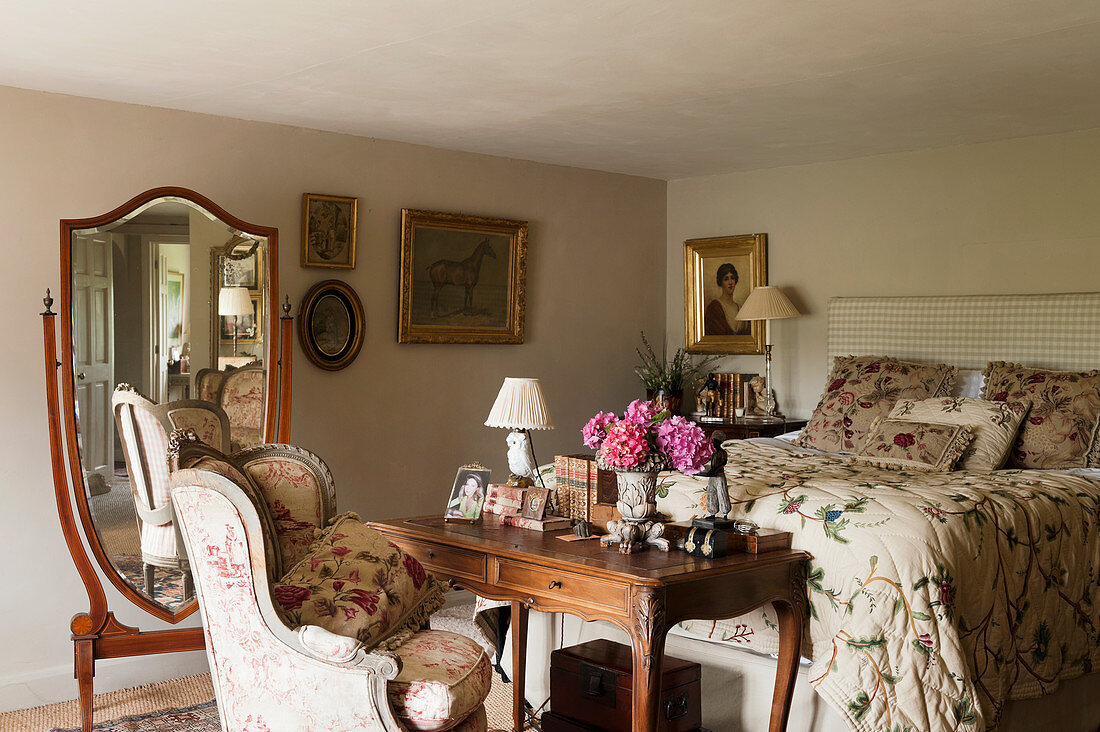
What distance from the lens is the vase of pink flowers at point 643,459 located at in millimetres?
2885

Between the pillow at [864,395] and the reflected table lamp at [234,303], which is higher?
the reflected table lamp at [234,303]

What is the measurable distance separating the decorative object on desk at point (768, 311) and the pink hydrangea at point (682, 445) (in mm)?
3000

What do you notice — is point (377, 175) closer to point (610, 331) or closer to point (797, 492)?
point (610, 331)

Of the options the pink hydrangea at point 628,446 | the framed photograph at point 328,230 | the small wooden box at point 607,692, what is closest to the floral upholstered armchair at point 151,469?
the framed photograph at point 328,230

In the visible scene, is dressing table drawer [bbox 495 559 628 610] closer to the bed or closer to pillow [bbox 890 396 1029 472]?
the bed

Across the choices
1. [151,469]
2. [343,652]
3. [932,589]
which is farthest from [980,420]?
[151,469]

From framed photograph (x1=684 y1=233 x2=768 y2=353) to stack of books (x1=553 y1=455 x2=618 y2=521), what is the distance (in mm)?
3165

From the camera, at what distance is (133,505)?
384cm

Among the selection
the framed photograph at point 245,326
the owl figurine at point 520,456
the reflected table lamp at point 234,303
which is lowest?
the owl figurine at point 520,456

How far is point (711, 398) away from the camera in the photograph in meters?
6.15

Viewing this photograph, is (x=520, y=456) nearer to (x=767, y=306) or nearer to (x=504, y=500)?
(x=504, y=500)

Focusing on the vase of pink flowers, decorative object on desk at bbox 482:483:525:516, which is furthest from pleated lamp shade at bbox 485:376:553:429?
the vase of pink flowers

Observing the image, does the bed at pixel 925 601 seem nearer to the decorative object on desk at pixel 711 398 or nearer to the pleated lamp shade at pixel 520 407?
the pleated lamp shade at pixel 520 407

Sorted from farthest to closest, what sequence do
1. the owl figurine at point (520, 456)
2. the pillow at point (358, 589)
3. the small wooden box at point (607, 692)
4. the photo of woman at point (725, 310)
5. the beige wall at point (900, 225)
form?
the photo of woman at point (725, 310) < the beige wall at point (900, 225) < the owl figurine at point (520, 456) < the small wooden box at point (607, 692) < the pillow at point (358, 589)
